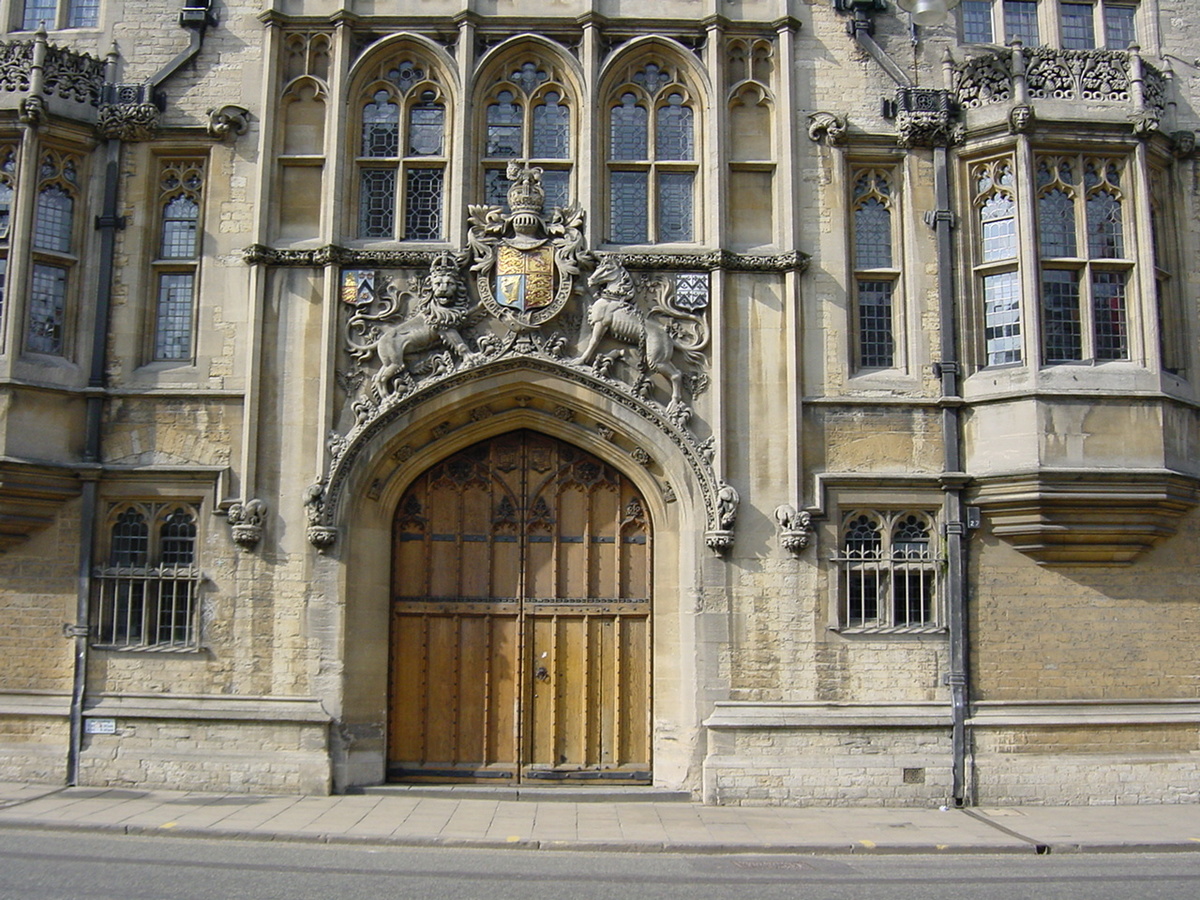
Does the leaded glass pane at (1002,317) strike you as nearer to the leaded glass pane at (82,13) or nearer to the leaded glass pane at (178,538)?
the leaded glass pane at (178,538)

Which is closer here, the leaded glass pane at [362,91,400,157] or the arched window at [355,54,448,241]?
the arched window at [355,54,448,241]

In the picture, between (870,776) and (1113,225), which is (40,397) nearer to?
(870,776)

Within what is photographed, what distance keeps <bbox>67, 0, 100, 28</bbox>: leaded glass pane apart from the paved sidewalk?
373 inches

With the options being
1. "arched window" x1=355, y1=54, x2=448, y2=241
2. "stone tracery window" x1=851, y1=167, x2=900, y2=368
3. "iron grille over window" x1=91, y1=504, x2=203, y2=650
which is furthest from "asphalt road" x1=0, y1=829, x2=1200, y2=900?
"arched window" x1=355, y1=54, x2=448, y2=241

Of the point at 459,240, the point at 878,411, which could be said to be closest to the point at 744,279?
the point at 878,411

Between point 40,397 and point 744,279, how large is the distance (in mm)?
8361

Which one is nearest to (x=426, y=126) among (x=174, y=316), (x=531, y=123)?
(x=531, y=123)

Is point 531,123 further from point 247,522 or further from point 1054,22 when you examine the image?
point 1054,22

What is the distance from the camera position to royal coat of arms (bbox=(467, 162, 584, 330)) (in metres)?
13.8

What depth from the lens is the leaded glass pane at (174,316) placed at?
1422cm

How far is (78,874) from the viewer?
9.45m

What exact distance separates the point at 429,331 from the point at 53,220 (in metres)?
4.81

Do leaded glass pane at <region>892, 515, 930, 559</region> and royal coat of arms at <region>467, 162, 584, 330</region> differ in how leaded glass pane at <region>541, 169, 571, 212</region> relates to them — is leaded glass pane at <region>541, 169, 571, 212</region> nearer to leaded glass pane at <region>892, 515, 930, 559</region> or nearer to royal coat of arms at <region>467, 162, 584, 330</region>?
royal coat of arms at <region>467, 162, 584, 330</region>

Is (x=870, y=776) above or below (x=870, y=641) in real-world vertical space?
below
